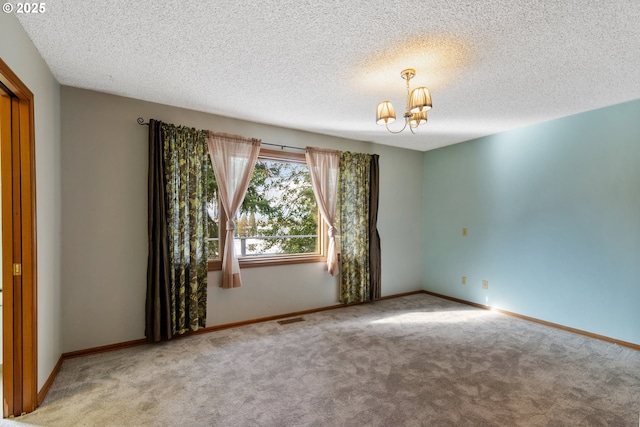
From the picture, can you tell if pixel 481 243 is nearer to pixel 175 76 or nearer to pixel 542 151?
pixel 542 151

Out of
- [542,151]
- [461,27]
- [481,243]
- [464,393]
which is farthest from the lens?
[481,243]

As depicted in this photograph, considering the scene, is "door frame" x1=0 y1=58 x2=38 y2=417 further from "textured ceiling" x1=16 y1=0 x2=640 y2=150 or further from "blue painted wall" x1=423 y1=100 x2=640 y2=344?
"blue painted wall" x1=423 y1=100 x2=640 y2=344

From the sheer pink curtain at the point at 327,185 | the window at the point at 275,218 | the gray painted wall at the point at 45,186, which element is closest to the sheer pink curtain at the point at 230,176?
the window at the point at 275,218

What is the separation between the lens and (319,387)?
2.28 m

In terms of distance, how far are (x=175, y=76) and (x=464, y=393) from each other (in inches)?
132

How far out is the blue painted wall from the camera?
305 cm

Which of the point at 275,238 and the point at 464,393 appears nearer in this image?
the point at 464,393

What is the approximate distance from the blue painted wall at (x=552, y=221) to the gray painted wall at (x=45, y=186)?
15.7ft

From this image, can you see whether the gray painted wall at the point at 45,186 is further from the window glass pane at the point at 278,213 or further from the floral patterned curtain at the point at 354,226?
the floral patterned curtain at the point at 354,226

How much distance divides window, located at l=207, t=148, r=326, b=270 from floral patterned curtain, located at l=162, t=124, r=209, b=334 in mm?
228

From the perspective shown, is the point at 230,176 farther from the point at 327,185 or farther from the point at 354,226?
the point at 354,226

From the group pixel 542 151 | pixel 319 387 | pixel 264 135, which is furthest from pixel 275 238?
pixel 542 151

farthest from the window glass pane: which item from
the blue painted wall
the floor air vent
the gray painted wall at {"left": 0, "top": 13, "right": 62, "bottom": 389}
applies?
the blue painted wall

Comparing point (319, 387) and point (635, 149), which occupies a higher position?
point (635, 149)
